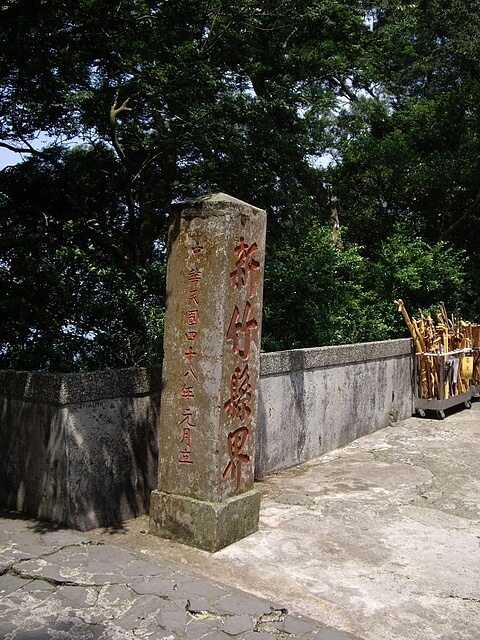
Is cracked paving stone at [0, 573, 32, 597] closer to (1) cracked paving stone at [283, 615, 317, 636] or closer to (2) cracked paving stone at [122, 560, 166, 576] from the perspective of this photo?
(2) cracked paving stone at [122, 560, 166, 576]

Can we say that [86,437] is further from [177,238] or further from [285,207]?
[285,207]

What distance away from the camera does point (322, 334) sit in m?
9.55

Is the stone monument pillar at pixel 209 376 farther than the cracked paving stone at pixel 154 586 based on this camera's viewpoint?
Yes

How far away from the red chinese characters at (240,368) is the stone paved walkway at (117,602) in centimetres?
99

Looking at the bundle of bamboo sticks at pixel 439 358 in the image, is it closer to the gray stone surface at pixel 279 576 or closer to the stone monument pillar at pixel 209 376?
the gray stone surface at pixel 279 576

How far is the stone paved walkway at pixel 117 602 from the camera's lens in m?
3.47

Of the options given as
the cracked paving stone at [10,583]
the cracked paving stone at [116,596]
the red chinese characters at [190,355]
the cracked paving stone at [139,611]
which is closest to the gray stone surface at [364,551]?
the cracked paving stone at [139,611]

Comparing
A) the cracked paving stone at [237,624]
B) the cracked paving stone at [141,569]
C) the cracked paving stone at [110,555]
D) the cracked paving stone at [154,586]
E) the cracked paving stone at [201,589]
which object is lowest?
the cracked paving stone at [237,624]

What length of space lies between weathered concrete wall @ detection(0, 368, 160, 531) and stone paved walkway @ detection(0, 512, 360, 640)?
0.43 meters

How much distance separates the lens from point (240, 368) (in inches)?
196

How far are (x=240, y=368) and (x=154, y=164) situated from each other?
5110 mm

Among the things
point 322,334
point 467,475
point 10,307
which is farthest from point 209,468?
point 322,334

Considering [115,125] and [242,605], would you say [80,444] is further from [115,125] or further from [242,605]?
[115,125]

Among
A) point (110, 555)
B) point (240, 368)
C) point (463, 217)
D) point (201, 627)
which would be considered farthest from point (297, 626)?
point (463, 217)
